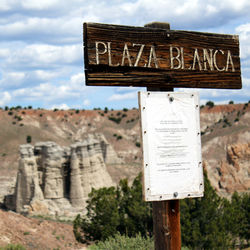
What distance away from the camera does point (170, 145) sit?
374cm

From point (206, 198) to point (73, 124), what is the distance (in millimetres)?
74118

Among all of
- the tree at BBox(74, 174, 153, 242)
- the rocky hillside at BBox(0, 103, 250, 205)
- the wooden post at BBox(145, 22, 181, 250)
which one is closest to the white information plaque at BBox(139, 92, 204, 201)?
the wooden post at BBox(145, 22, 181, 250)

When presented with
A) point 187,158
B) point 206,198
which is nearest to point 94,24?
point 187,158

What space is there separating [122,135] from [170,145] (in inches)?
3397

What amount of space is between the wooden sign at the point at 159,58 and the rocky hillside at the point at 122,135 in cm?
3534

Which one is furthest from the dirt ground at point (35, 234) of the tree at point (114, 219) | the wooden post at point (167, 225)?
the wooden post at point (167, 225)

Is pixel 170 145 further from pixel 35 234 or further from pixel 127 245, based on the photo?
pixel 35 234

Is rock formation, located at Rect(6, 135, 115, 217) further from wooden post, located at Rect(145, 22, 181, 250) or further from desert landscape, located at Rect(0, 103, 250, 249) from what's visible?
wooden post, located at Rect(145, 22, 181, 250)

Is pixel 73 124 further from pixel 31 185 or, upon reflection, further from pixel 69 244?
pixel 69 244

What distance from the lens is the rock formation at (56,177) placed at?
3244 cm

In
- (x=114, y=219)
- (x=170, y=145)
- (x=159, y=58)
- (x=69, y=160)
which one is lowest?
(x=114, y=219)

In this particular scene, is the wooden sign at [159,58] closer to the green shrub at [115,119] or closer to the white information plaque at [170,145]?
the white information plaque at [170,145]

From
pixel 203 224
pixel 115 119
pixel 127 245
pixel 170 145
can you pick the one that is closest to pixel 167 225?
pixel 170 145

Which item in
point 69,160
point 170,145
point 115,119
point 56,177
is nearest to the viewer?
point 170,145
